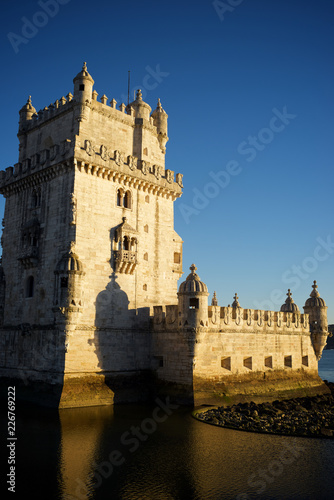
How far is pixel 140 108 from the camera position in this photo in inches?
1503

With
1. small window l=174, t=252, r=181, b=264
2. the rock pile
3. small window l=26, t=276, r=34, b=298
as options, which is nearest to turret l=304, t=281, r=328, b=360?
the rock pile

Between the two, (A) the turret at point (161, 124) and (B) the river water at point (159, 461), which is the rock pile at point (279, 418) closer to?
(B) the river water at point (159, 461)

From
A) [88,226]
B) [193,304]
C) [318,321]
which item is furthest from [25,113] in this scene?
[318,321]

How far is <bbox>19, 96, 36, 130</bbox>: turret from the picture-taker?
4003 cm

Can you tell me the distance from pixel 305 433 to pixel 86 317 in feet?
52.2

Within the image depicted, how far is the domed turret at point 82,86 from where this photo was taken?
33.9 meters

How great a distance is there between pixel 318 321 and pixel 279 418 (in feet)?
54.4

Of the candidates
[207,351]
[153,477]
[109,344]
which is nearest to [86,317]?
[109,344]

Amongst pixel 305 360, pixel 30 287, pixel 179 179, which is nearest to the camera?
pixel 30 287

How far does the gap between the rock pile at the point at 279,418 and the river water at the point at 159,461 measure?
1.15m

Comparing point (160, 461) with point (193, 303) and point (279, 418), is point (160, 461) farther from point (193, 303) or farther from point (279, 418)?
point (193, 303)

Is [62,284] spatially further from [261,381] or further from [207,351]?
[261,381]

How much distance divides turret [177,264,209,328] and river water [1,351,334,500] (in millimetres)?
6913

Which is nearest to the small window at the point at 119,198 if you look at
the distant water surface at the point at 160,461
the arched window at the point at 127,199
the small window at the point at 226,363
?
the arched window at the point at 127,199
